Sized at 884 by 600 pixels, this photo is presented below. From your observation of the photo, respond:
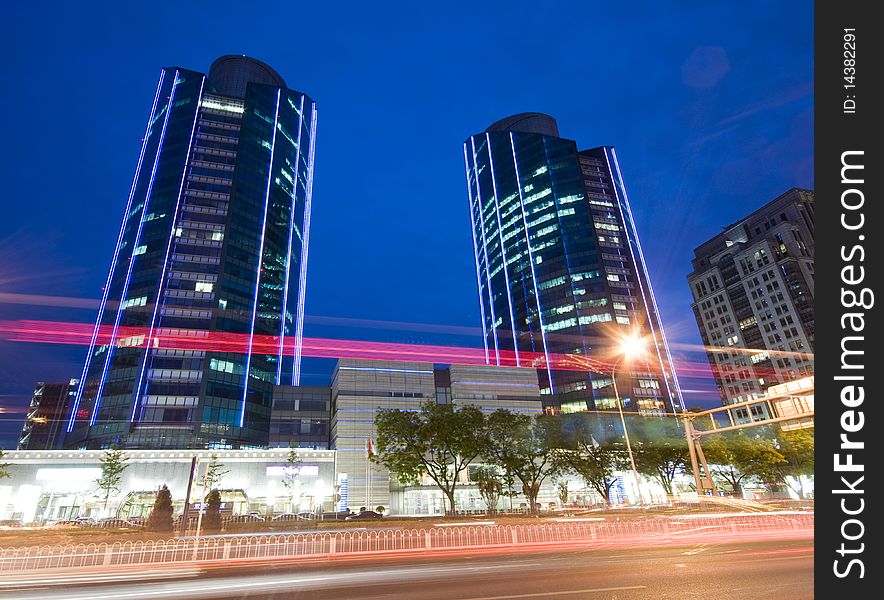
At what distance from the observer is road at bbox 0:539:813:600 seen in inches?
425

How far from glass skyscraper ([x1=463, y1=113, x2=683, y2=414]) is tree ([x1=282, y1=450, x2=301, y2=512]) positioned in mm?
68714

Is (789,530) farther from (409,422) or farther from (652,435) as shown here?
(652,435)

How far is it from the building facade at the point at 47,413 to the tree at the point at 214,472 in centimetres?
13711

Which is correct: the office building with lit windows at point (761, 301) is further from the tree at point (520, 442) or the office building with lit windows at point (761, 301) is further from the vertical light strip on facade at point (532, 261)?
the tree at point (520, 442)

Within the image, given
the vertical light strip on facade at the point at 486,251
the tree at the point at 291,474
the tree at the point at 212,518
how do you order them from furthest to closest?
the vertical light strip on facade at the point at 486,251 < the tree at the point at 291,474 < the tree at the point at 212,518

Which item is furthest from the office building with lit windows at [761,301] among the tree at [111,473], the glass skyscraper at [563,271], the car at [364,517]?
the tree at [111,473]

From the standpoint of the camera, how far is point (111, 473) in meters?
54.7

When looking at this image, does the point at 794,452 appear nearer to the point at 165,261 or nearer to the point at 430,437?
the point at 430,437

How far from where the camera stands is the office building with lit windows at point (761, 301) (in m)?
116

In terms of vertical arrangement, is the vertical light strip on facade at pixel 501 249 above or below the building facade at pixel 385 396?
above

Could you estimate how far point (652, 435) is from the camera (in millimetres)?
60281

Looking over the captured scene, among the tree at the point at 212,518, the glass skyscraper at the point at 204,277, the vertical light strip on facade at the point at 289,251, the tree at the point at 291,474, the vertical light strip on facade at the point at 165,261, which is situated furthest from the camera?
the vertical light strip on facade at the point at 289,251
